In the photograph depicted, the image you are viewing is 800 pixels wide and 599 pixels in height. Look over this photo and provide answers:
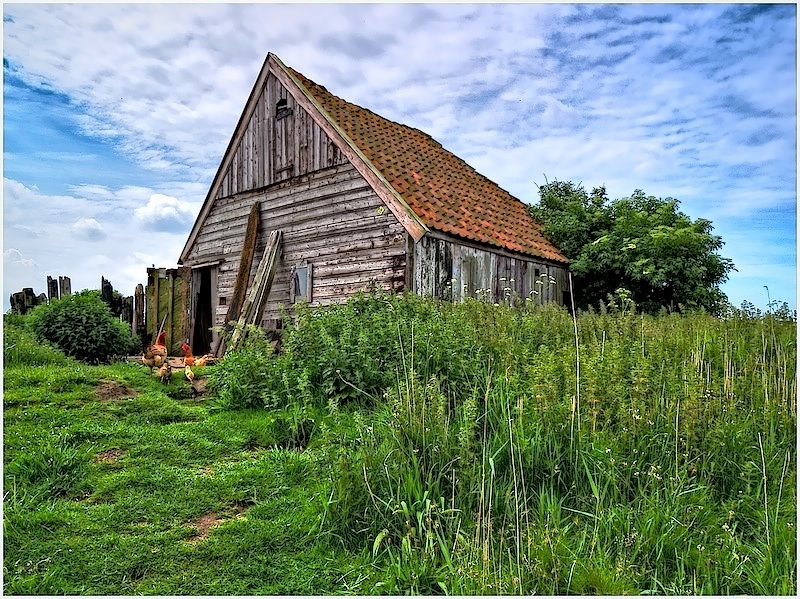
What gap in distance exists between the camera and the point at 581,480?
14.0 feet

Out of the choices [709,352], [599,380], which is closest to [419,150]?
[709,352]

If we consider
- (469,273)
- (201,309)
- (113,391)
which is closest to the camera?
(113,391)

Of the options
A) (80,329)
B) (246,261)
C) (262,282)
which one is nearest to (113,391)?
(80,329)

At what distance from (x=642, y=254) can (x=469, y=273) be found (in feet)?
19.3

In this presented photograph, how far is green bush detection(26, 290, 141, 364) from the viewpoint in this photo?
12.2 meters

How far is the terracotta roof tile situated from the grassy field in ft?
20.5

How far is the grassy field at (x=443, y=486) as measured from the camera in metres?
3.58

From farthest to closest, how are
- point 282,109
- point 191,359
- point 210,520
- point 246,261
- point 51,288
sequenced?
1. point 51,288
2. point 246,261
3. point 282,109
4. point 191,359
5. point 210,520

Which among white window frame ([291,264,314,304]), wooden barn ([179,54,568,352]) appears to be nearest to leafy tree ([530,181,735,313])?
wooden barn ([179,54,568,352])

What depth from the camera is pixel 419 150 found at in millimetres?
16312

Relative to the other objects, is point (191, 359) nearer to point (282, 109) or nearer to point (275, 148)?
point (275, 148)

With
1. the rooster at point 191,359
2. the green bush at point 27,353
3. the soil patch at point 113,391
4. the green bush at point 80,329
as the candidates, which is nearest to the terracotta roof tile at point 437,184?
the rooster at point 191,359

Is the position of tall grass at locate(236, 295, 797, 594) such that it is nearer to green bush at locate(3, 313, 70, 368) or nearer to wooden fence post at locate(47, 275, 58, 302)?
green bush at locate(3, 313, 70, 368)

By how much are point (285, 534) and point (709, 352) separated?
16.4ft
